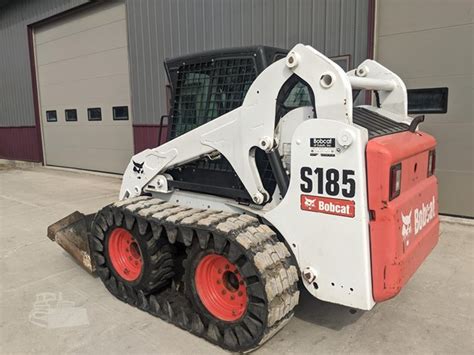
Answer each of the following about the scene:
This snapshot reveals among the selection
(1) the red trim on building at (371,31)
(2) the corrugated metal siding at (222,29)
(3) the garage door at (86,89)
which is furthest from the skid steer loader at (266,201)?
(3) the garage door at (86,89)

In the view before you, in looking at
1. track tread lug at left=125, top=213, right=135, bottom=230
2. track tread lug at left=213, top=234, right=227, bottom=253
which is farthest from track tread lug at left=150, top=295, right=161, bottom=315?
track tread lug at left=213, top=234, right=227, bottom=253

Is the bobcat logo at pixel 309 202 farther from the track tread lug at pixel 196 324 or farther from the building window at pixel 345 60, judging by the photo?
the building window at pixel 345 60

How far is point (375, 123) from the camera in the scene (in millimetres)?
3193

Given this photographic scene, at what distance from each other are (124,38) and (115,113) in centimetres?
206

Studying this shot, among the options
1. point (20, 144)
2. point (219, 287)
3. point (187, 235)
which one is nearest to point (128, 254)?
point (187, 235)

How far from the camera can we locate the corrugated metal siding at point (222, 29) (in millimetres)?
6945

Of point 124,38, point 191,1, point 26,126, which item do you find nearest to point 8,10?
point 26,126

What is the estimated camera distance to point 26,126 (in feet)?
50.7

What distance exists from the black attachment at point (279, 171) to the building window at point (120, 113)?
9.04 metres

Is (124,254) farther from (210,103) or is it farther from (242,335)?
(210,103)

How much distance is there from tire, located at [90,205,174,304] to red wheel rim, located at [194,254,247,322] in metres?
0.50

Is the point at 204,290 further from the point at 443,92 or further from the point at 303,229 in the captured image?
the point at 443,92

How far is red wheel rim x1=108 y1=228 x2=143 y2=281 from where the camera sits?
396 centimetres

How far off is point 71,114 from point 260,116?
38.9 ft
